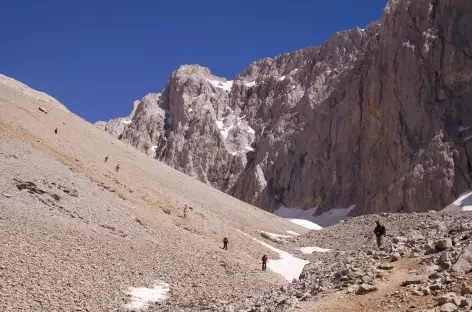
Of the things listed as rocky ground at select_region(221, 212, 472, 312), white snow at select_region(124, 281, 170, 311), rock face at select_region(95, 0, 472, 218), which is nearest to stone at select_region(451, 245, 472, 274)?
rocky ground at select_region(221, 212, 472, 312)

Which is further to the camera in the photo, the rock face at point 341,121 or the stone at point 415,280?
the rock face at point 341,121

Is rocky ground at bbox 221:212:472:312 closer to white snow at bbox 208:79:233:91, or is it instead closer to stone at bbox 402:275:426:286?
stone at bbox 402:275:426:286

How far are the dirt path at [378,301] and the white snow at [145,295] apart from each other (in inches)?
289

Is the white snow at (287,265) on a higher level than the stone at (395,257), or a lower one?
higher

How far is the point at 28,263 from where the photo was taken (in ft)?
54.8

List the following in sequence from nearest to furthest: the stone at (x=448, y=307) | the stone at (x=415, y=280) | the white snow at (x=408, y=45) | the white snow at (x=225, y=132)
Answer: the stone at (x=448, y=307)
the stone at (x=415, y=280)
the white snow at (x=408, y=45)
the white snow at (x=225, y=132)

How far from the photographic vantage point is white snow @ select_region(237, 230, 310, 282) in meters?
27.6

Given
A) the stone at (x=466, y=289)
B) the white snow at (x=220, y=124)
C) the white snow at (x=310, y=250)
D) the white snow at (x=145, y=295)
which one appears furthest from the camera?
the white snow at (x=220, y=124)

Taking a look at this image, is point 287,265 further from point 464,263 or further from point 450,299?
point 450,299

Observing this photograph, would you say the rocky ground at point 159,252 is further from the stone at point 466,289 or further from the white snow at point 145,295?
the white snow at point 145,295

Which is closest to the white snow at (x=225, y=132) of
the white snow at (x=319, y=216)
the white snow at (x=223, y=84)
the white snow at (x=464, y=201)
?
the white snow at (x=223, y=84)

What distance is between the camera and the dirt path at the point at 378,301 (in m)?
9.67

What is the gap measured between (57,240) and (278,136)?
10891cm

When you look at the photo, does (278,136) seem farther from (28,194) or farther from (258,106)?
(28,194)
